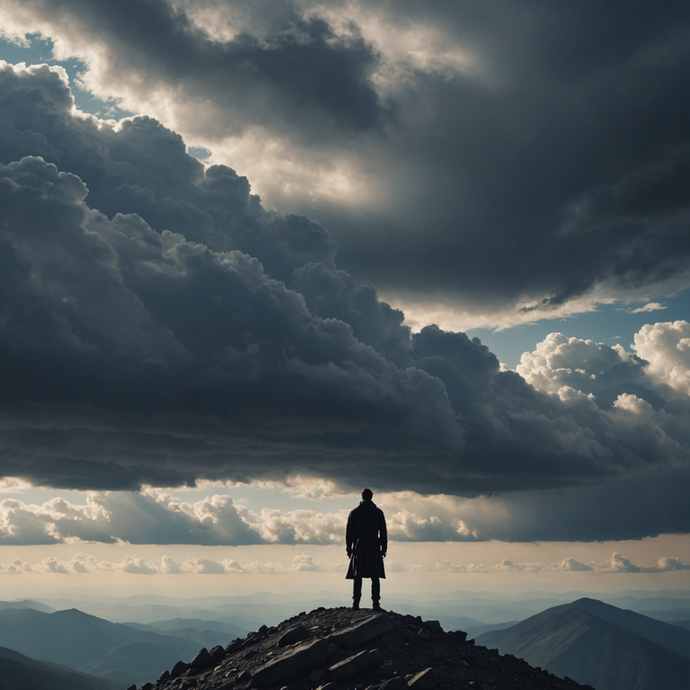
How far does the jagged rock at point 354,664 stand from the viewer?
23.5 metres

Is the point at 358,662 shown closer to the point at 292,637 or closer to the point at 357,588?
the point at 292,637

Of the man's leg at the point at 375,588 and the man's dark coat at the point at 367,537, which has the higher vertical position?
the man's dark coat at the point at 367,537

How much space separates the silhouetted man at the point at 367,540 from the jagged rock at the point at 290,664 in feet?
15.1

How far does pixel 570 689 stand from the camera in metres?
28.1

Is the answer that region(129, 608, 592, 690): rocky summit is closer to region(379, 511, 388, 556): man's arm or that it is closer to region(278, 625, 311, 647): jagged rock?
region(278, 625, 311, 647): jagged rock

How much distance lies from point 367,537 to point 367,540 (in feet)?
0.47

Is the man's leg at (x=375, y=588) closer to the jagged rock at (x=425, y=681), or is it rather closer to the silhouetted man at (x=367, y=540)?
the silhouetted man at (x=367, y=540)

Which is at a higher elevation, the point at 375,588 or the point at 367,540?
the point at 367,540

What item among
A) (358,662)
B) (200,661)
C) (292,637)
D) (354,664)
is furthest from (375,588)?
(200,661)

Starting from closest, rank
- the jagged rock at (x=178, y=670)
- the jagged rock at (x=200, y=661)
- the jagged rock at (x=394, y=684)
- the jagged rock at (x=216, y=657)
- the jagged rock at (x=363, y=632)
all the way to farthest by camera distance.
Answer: the jagged rock at (x=394, y=684) < the jagged rock at (x=363, y=632) < the jagged rock at (x=200, y=661) < the jagged rock at (x=216, y=657) < the jagged rock at (x=178, y=670)

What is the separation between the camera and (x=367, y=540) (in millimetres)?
29516

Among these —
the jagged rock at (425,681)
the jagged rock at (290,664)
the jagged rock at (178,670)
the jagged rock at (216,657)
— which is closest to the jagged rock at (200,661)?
the jagged rock at (216,657)

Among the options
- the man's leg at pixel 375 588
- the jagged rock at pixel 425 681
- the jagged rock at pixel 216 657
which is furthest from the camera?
the jagged rock at pixel 216 657

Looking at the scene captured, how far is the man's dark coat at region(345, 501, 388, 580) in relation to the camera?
29422 millimetres
